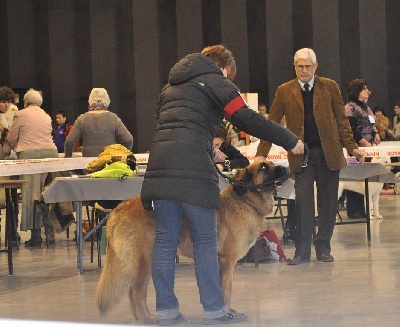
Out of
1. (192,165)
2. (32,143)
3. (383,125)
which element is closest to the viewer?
(192,165)

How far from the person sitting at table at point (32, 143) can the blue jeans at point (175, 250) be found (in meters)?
4.75

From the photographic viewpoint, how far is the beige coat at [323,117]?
8.33m

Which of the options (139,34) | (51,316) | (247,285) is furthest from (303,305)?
(139,34)

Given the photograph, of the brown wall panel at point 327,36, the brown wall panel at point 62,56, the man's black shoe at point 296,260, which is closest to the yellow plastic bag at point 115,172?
the man's black shoe at point 296,260

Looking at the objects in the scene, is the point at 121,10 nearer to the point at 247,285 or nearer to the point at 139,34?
the point at 139,34

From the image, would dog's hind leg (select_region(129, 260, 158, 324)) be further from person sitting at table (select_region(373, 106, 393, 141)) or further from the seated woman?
person sitting at table (select_region(373, 106, 393, 141))

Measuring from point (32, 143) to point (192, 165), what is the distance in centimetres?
506

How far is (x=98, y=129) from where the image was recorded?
10.3 metres

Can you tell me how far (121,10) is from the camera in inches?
861

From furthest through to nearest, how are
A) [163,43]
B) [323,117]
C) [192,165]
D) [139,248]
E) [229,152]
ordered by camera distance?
[163,43] → [229,152] → [323,117] → [139,248] → [192,165]

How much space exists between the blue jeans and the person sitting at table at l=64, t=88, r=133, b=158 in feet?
14.9

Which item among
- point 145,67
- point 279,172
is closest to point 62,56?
point 145,67

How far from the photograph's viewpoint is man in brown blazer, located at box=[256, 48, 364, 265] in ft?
27.4

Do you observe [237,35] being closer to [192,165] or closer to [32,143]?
[32,143]
